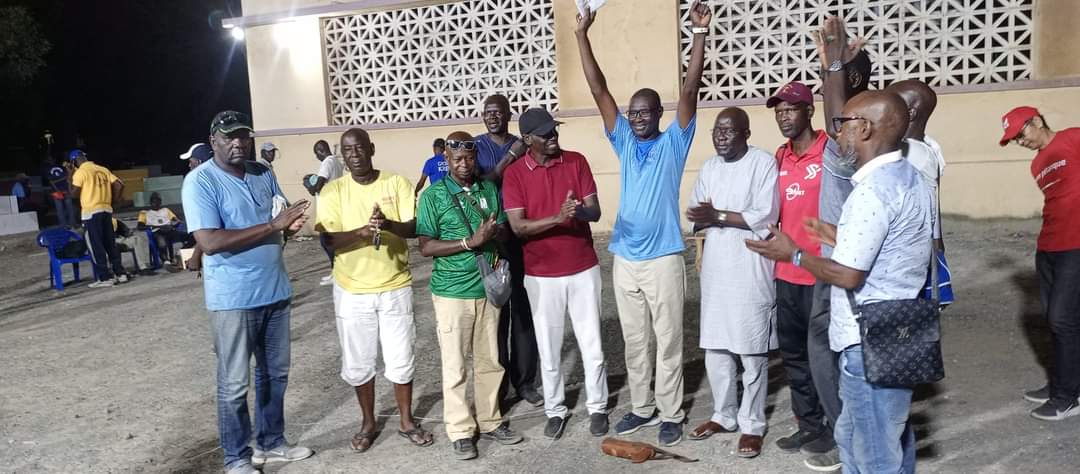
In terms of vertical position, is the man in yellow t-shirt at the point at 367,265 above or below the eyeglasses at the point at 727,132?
below

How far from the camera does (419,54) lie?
12828 millimetres

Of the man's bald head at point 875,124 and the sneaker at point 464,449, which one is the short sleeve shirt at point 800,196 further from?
the sneaker at point 464,449

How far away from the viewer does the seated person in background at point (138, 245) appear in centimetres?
1188

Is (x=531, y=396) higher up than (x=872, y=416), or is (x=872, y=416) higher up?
(x=872, y=416)

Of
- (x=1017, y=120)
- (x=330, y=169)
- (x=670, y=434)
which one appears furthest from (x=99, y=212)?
(x=1017, y=120)

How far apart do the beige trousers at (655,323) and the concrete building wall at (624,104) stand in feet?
22.2

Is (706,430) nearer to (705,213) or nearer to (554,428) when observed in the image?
(554,428)

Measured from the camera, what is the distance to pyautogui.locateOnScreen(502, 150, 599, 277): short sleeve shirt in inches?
191

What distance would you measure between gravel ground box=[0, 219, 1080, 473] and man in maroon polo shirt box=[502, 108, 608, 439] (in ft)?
2.02

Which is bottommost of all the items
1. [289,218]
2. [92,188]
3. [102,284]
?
[102,284]

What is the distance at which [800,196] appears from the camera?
14.6 feet

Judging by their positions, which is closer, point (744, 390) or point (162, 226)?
point (744, 390)

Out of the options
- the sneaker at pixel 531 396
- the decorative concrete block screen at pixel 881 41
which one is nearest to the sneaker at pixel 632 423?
the sneaker at pixel 531 396

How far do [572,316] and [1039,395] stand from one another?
2895mm
